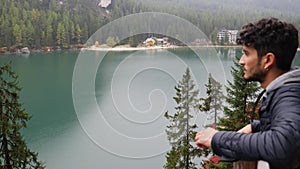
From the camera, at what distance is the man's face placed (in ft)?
3.33

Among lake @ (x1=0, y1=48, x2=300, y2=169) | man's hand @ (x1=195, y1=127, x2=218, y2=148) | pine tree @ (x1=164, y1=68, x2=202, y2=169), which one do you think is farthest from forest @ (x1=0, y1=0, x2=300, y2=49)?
man's hand @ (x1=195, y1=127, x2=218, y2=148)

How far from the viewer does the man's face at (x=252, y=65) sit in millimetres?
1015

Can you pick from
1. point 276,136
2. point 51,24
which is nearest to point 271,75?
point 276,136

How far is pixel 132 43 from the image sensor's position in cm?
4112

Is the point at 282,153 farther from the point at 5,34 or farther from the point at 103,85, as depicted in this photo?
the point at 5,34

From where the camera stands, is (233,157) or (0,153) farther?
(0,153)

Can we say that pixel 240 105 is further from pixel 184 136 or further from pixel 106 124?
pixel 106 124

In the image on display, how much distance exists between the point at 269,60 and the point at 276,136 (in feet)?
0.89

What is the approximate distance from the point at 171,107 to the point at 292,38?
17.1m

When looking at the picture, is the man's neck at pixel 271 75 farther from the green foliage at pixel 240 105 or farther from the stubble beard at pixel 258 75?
the green foliage at pixel 240 105

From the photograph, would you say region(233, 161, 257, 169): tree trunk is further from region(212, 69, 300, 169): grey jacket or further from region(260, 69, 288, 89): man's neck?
region(260, 69, 288, 89): man's neck

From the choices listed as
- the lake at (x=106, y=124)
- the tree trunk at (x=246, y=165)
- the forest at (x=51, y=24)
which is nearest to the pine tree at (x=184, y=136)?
the lake at (x=106, y=124)

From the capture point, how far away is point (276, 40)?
98 centimetres

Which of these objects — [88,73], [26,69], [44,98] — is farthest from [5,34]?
[88,73]
